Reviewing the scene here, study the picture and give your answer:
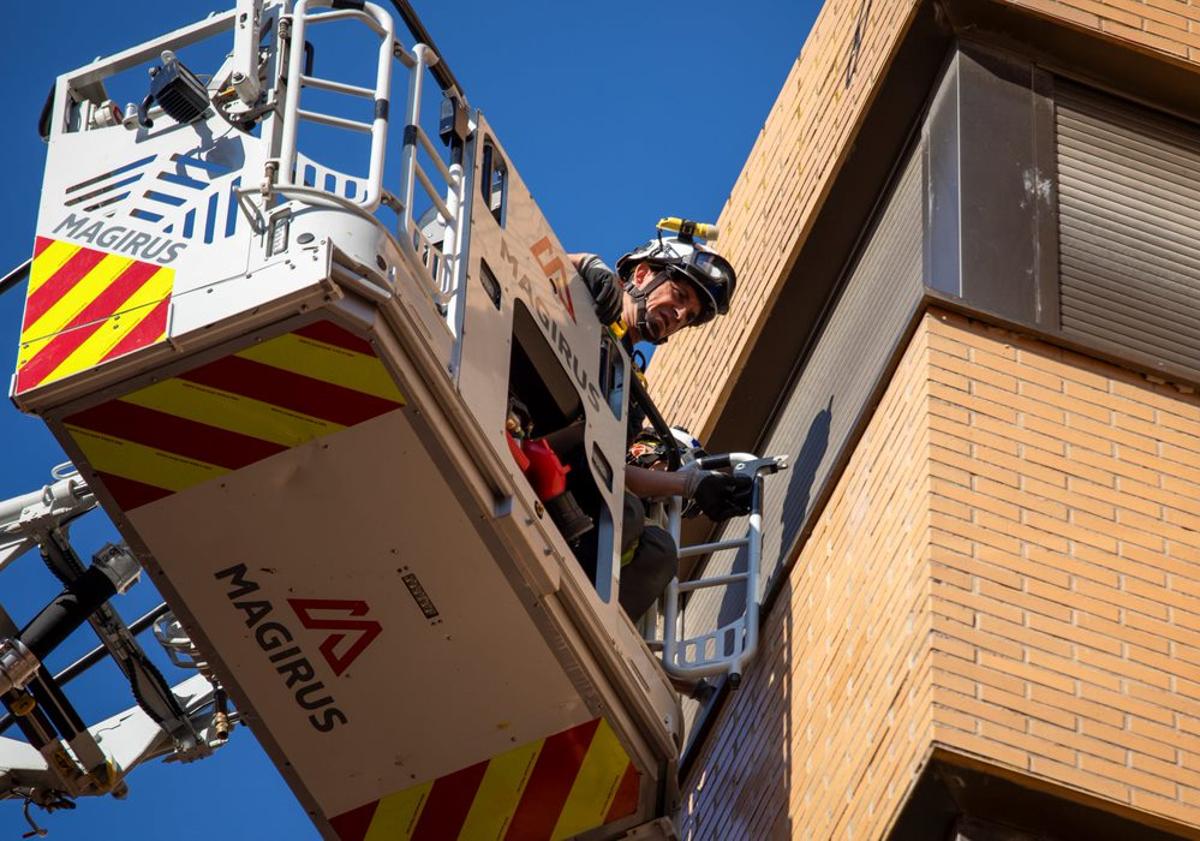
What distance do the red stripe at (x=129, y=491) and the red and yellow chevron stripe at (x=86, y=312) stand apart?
0.54 metres

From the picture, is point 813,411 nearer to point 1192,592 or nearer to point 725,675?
point 725,675

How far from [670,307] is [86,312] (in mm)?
4042

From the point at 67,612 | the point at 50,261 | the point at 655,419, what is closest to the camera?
the point at 50,261

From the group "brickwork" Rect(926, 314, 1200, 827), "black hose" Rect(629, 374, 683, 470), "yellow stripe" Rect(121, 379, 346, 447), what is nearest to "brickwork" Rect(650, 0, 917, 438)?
"black hose" Rect(629, 374, 683, 470)

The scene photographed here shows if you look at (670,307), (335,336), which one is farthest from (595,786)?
(670,307)

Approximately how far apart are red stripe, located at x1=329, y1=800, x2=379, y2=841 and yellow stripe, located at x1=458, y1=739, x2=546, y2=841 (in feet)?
1.25

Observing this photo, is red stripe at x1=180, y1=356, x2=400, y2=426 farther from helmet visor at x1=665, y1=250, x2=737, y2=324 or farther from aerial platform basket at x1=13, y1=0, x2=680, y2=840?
helmet visor at x1=665, y1=250, x2=737, y2=324

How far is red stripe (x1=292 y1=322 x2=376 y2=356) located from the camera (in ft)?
25.5

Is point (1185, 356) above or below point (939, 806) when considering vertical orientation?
above

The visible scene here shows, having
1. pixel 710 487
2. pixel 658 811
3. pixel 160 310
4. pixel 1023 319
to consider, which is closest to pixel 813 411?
pixel 710 487

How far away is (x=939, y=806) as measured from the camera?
26.2 ft

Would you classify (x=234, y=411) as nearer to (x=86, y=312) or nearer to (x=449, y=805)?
(x=86, y=312)

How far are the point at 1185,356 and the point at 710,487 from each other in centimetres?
230

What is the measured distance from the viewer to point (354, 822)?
9.22 m
